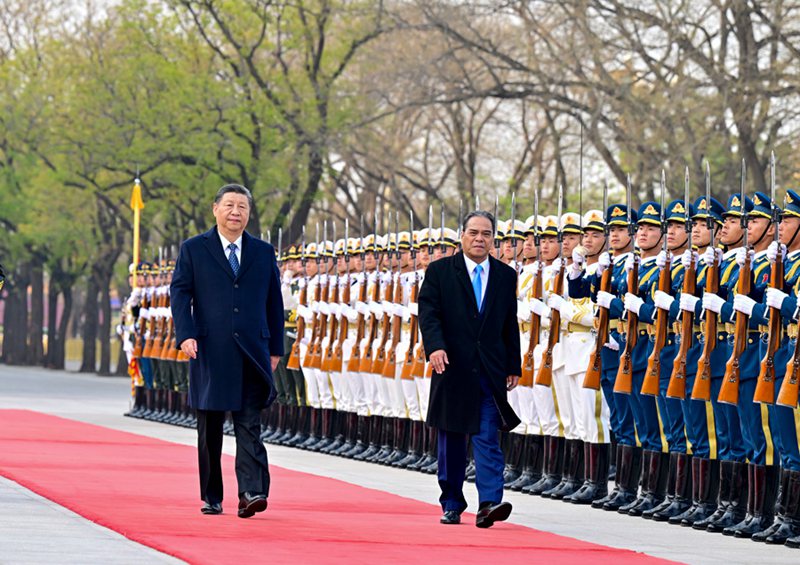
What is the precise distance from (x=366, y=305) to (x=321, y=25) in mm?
17748

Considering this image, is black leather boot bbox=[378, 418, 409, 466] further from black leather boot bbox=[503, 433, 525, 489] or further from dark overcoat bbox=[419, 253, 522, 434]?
dark overcoat bbox=[419, 253, 522, 434]

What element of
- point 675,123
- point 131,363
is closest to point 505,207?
point 675,123

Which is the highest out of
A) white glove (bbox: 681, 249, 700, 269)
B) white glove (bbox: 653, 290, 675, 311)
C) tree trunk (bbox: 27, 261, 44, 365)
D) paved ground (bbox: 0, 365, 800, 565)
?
tree trunk (bbox: 27, 261, 44, 365)

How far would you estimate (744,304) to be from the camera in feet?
35.7

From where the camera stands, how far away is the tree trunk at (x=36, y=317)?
183 ft

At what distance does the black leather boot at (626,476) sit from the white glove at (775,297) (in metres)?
2.47

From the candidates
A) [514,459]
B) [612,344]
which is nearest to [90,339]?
[514,459]

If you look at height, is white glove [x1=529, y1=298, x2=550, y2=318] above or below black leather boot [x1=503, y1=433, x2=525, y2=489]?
above

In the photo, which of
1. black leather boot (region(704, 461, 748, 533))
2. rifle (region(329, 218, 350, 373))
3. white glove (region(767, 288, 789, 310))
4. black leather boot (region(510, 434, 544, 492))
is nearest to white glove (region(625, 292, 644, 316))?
black leather boot (region(704, 461, 748, 533))

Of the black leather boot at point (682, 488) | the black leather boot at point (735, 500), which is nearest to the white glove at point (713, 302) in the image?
the black leather boot at point (735, 500)

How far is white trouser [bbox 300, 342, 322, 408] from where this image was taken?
774 inches

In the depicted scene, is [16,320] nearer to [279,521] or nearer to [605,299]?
[605,299]

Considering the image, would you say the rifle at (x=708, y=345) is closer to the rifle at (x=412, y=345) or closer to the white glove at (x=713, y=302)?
the white glove at (x=713, y=302)

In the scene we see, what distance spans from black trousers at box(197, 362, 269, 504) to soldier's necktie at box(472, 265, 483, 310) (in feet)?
4.45
